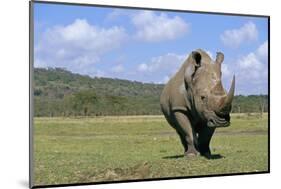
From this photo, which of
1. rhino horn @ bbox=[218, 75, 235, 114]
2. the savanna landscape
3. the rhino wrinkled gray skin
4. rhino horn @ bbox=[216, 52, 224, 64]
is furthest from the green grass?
rhino horn @ bbox=[216, 52, 224, 64]

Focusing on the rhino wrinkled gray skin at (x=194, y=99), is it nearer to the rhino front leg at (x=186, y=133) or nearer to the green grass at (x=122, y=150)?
the rhino front leg at (x=186, y=133)

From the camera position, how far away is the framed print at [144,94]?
18.1ft

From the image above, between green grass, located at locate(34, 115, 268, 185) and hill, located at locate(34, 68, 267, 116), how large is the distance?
7 cm

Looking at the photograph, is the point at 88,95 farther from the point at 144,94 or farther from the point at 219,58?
the point at 219,58

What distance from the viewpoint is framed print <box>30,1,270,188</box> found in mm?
5527

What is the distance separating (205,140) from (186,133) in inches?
9.0

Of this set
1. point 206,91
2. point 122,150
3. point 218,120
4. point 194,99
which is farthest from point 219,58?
point 122,150

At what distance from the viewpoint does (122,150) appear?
19.0 ft

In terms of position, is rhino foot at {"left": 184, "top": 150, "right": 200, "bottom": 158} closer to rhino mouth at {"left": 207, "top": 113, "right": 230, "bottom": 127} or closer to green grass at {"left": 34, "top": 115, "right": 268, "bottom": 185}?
green grass at {"left": 34, "top": 115, "right": 268, "bottom": 185}

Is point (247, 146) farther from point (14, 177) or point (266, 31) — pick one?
point (14, 177)

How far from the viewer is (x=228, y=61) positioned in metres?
6.18

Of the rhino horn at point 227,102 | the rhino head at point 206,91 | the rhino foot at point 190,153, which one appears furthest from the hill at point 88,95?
the rhino horn at point 227,102

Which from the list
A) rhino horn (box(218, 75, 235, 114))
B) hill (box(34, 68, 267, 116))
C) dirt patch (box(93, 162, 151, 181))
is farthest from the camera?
rhino horn (box(218, 75, 235, 114))

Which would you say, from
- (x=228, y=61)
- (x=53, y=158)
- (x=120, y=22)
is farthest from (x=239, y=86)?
(x=53, y=158)
